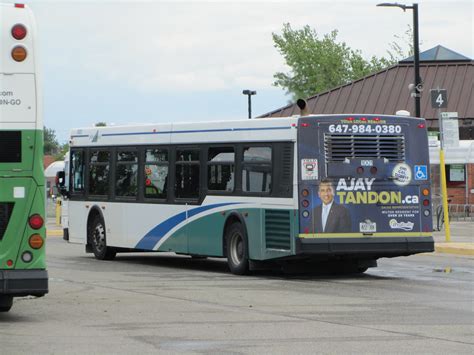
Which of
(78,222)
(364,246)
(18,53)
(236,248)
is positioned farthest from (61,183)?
(18,53)

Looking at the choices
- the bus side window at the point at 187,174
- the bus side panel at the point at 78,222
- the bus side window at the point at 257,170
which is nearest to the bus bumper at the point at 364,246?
the bus side window at the point at 257,170

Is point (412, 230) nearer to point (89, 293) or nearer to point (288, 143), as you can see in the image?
point (288, 143)

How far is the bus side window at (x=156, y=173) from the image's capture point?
22.6 m

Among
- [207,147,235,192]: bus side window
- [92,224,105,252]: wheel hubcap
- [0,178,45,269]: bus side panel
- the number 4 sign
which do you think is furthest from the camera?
the number 4 sign

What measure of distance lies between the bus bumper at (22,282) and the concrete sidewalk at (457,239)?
15.4m

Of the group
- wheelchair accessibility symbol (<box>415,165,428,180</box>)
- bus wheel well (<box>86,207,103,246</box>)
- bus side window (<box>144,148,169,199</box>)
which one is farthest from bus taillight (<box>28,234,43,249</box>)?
bus wheel well (<box>86,207,103,246</box>)

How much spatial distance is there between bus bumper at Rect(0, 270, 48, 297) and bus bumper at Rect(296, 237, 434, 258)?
6.80 meters

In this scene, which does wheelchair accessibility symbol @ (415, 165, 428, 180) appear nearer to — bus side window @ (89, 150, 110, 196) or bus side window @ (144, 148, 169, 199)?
bus side window @ (144, 148, 169, 199)

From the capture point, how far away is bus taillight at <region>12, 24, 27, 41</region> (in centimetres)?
1299

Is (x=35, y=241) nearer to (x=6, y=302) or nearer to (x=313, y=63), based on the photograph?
(x=6, y=302)

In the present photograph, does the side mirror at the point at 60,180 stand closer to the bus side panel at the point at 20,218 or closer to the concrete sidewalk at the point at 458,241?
the concrete sidewalk at the point at 458,241

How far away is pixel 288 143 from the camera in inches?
766

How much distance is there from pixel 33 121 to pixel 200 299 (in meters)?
4.07

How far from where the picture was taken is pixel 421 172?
2014cm
